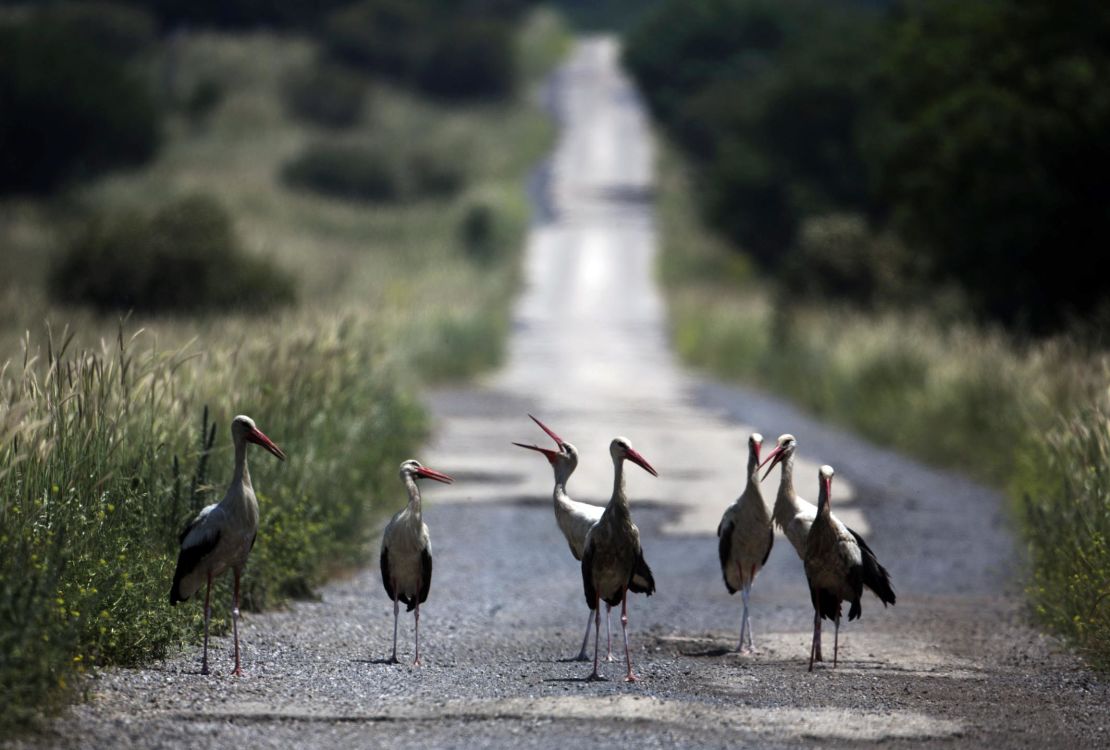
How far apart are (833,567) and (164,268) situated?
78.4ft

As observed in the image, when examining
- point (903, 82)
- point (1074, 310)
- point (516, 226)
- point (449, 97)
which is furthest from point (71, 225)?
point (449, 97)

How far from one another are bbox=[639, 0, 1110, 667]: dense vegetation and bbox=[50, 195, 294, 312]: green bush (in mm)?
9988

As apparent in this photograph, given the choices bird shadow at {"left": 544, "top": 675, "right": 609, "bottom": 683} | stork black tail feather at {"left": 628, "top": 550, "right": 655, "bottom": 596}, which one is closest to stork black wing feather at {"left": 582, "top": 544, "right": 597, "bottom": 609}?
stork black tail feather at {"left": 628, "top": 550, "right": 655, "bottom": 596}

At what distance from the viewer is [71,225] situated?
4678cm

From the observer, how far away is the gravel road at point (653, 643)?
25.6 ft

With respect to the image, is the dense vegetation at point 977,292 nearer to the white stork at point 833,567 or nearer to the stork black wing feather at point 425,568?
the white stork at point 833,567

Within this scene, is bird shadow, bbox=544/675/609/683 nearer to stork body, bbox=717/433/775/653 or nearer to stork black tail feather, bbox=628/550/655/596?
stork black tail feather, bbox=628/550/655/596

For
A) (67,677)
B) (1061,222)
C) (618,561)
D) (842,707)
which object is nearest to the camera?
(67,677)

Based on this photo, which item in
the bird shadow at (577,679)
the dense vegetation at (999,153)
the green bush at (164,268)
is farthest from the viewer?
the green bush at (164,268)

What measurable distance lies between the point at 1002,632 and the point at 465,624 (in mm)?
3600

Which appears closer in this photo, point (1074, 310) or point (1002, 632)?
point (1002, 632)

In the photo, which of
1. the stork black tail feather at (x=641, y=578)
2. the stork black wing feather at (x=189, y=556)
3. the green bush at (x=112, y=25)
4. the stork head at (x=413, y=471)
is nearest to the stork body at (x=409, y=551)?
the stork head at (x=413, y=471)

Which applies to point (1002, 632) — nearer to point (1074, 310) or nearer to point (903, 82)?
point (1074, 310)

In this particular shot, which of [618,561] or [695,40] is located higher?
[695,40]
